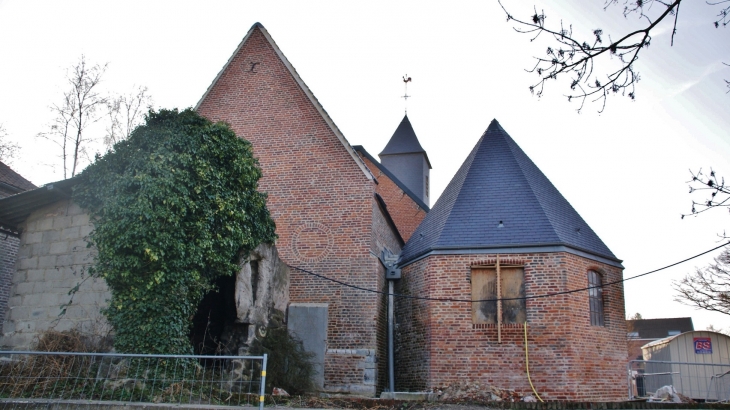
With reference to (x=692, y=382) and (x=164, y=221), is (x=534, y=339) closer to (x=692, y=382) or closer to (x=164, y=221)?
(x=692, y=382)

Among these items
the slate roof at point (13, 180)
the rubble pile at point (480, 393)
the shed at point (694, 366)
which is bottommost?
the rubble pile at point (480, 393)

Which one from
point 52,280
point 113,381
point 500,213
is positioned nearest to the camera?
point 113,381

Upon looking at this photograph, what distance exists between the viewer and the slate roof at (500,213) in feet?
48.5

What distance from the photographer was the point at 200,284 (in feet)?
37.6

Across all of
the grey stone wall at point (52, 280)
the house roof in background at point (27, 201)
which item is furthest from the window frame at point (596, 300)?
the house roof in background at point (27, 201)

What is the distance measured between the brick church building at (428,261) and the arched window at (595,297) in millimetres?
37

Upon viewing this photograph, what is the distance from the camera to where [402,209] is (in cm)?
2512

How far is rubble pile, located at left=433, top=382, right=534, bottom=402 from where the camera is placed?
1340cm

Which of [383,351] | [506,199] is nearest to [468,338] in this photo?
[383,351]

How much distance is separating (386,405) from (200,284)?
403cm

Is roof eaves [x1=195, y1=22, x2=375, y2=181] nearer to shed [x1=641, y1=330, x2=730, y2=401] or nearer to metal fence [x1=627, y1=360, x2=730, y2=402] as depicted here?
metal fence [x1=627, y1=360, x2=730, y2=402]

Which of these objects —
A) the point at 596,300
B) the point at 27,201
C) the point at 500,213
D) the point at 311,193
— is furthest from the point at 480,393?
the point at 27,201

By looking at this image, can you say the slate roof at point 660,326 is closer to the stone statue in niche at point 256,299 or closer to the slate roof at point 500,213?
the slate roof at point 500,213

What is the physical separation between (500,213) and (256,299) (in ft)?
20.7
